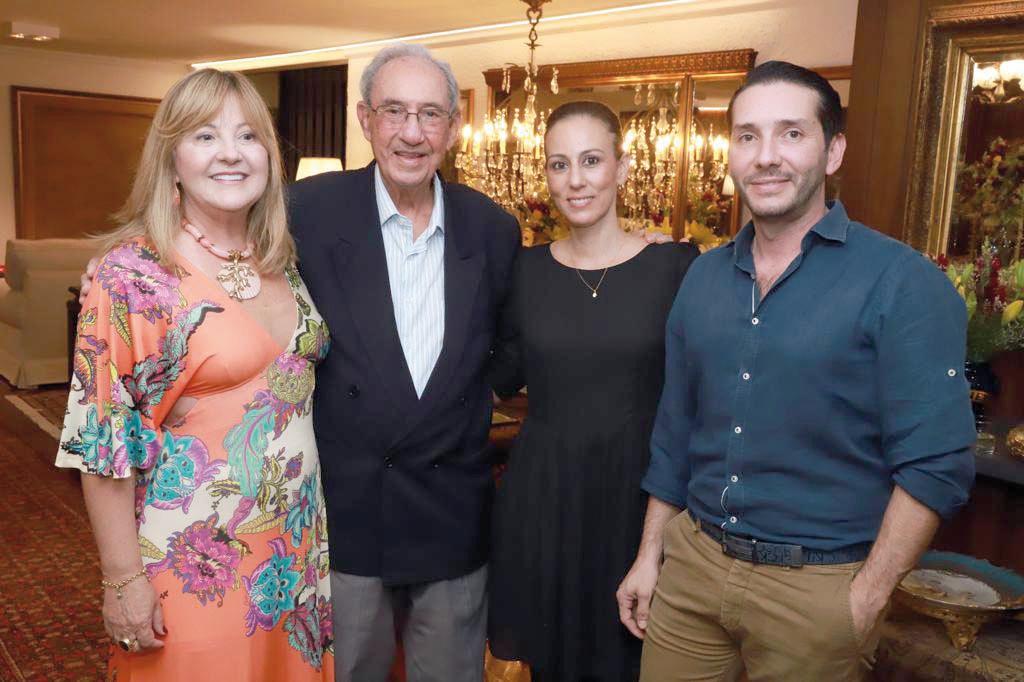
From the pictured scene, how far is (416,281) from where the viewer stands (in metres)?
1.94

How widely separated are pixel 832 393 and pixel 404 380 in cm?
86

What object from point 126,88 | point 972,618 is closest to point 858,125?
point 972,618

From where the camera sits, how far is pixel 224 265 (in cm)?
164

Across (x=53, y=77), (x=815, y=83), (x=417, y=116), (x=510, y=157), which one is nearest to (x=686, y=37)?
(x=510, y=157)

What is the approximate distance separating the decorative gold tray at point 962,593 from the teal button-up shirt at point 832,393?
815 mm

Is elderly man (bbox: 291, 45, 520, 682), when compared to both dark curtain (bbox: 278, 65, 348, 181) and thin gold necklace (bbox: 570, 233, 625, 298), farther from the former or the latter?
dark curtain (bbox: 278, 65, 348, 181)

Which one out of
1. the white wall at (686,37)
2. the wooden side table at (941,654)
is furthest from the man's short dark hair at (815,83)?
the white wall at (686,37)

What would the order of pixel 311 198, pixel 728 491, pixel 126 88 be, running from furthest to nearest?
pixel 126 88
pixel 311 198
pixel 728 491

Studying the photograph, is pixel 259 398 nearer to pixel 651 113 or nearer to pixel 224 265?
pixel 224 265

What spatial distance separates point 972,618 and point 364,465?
1.48 m

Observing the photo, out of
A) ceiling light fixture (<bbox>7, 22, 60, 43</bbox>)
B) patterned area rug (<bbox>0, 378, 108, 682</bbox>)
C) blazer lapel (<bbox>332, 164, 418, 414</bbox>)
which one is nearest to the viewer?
blazer lapel (<bbox>332, 164, 418, 414</bbox>)

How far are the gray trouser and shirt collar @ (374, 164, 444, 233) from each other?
786 millimetres

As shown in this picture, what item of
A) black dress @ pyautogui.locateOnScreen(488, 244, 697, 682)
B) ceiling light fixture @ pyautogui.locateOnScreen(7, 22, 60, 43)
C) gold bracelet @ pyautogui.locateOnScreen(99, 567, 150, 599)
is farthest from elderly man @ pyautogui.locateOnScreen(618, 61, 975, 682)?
ceiling light fixture @ pyautogui.locateOnScreen(7, 22, 60, 43)

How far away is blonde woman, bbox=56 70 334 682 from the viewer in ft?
4.87
